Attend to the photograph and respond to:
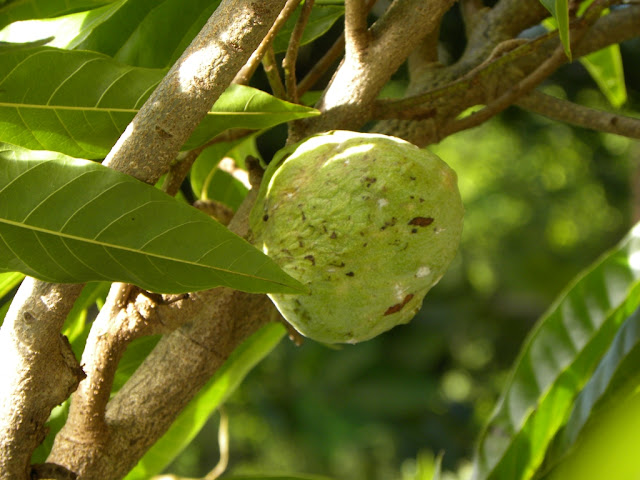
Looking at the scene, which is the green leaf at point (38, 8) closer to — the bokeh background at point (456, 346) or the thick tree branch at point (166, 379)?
the thick tree branch at point (166, 379)

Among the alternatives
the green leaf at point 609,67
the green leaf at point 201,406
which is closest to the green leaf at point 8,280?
the green leaf at point 201,406

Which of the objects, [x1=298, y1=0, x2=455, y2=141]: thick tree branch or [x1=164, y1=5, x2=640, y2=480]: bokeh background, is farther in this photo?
[x1=164, y1=5, x2=640, y2=480]: bokeh background

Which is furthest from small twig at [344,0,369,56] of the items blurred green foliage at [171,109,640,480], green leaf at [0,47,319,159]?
blurred green foliage at [171,109,640,480]

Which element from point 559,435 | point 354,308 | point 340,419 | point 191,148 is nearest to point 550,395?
point 559,435

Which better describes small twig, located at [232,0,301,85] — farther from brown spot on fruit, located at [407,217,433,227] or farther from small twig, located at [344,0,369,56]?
brown spot on fruit, located at [407,217,433,227]

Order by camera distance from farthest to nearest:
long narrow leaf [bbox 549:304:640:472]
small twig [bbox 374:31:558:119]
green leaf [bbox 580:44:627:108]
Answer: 1. green leaf [bbox 580:44:627:108]
2. long narrow leaf [bbox 549:304:640:472]
3. small twig [bbox 374:31:558:119]
